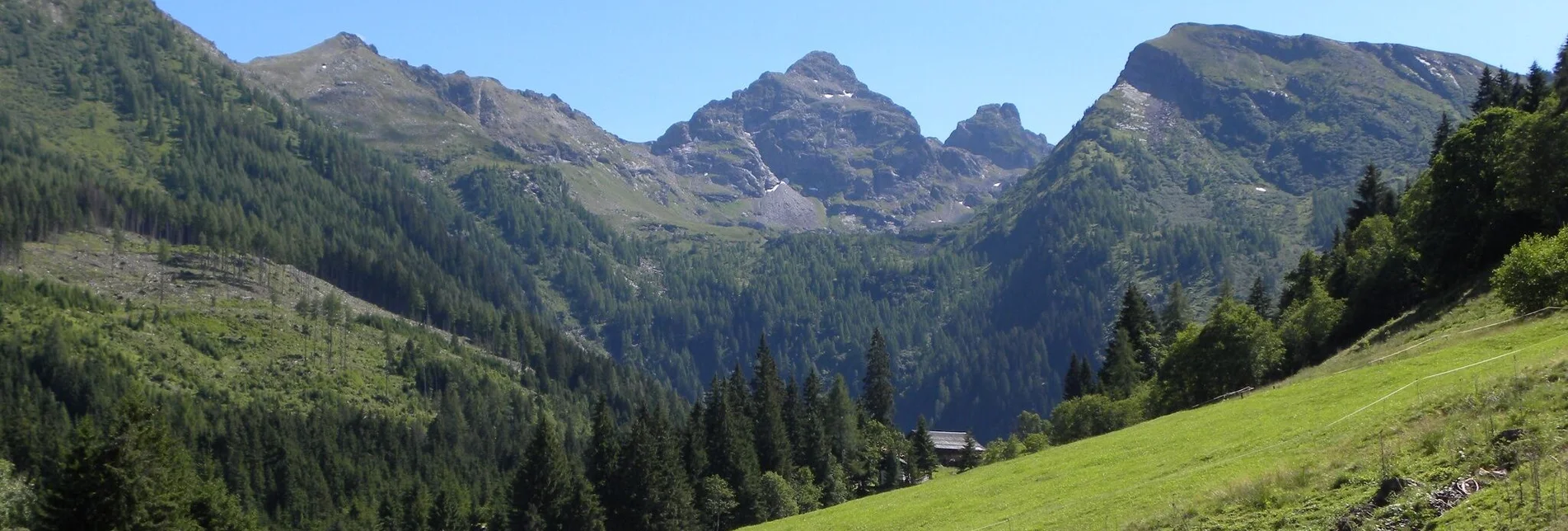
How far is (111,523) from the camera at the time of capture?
6469cm

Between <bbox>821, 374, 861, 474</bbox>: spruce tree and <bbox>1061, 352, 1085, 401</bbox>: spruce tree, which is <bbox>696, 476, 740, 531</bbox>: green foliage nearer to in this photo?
<bbox>821, 374, 861, 474</bbox>: spruce tree

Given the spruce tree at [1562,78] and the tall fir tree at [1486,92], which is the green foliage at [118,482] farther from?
the tall fir tree at [1486,92]

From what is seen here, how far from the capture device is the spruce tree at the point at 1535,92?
315ft

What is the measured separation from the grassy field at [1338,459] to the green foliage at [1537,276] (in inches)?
83.7

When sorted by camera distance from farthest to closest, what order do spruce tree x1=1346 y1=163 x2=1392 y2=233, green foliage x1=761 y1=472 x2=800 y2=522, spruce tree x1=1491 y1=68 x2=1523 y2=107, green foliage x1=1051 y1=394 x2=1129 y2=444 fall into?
spruce tree x1=1346 y1=163 x2=1392 y2=233
green foliage x1=761 y1=472 x2=800 y2=522
spruce tree x1=1491 y1=68 x2=1523 y2=107
green foliage x1=1051 y1=394 x2=1129 y2=444

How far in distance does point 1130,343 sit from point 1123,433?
2682 inches

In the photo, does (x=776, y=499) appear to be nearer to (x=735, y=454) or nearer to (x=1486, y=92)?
(x=735, y=454)

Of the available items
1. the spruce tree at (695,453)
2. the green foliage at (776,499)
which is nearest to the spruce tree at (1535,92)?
the green foliage at (776,499)

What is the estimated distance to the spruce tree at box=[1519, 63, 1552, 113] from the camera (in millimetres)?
96125

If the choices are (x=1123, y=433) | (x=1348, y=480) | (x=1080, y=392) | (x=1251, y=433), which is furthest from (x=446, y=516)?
(x=1348, y=480)

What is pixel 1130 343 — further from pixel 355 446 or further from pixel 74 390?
pixel 74 390

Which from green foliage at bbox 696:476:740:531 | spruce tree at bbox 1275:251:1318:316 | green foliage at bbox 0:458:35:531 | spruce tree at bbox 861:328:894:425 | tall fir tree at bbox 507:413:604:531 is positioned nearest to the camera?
green foliage at bbox 0:458:35:531

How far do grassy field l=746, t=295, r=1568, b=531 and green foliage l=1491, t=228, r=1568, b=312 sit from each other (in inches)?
83.7

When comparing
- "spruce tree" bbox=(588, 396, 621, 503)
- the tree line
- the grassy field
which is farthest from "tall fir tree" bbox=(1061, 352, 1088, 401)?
the grassy field
